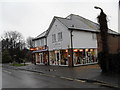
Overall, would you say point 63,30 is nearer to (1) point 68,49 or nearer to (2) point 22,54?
(1) point 68,49

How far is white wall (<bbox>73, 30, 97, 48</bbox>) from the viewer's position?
21.8 m

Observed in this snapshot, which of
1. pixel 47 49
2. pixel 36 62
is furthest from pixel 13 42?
pixel 47 49

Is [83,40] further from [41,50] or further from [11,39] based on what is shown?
[11,39]

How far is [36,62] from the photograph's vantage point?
98.1 ft

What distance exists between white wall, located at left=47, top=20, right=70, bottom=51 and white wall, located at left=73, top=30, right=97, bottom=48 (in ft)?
→ 3.75

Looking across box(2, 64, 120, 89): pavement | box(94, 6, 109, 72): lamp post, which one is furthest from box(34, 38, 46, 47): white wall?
box(94, 6, 109, 72): lamp post

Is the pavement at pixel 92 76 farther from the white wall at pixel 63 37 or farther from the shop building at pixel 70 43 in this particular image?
the white wall at pixel 63 37

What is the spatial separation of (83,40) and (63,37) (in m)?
3.21

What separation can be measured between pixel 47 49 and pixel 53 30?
3.66m

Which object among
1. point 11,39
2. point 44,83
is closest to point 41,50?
point 44,83

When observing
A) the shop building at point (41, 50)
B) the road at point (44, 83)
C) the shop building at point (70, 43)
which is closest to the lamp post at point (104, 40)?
the road at point (44, 83)

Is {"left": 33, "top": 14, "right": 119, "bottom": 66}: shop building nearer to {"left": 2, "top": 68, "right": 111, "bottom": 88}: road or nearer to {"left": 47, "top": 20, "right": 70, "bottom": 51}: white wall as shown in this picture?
{"left": 47, "top": 20, "right": 70, "bottom": 51}: white wall

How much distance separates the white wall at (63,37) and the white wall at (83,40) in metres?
1.14

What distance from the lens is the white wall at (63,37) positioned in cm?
2179
